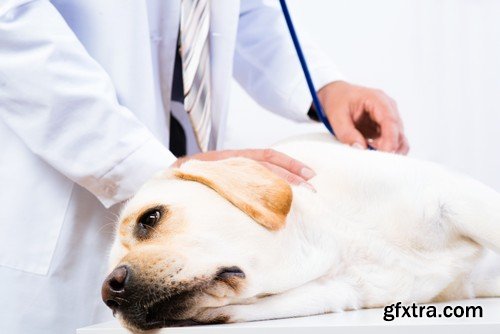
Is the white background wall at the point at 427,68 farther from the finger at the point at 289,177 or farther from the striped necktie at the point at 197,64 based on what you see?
the finger at the point at 289,177

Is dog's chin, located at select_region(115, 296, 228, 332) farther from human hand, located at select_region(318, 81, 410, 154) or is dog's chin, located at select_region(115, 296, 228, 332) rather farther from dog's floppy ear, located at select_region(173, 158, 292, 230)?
human hand, located at select_region(318, 81, 410, 154)

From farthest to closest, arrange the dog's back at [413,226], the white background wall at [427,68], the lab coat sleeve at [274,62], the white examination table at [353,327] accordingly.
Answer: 1. the white background wall at [427,68]
2. the lab coat sleeve at [274,62]
3. the dog's back at [413,226]
4. the white examination table at [353,327]

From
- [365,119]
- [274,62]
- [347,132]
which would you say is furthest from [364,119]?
[274,62]

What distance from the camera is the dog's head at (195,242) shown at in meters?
0.71

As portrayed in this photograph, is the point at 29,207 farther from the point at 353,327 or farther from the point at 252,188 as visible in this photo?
the point at 353,327

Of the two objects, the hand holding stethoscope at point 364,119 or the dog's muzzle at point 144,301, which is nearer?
the dog's muzzle at point 144,301

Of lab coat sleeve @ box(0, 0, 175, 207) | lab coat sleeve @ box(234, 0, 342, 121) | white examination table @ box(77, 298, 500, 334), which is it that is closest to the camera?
white examination table @ box(77, 298, 500, 334)

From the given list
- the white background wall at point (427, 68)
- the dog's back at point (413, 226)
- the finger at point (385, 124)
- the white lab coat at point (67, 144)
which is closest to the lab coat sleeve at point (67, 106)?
the white lab coat at point (67, 144)

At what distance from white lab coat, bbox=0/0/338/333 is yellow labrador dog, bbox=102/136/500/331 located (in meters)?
0.18

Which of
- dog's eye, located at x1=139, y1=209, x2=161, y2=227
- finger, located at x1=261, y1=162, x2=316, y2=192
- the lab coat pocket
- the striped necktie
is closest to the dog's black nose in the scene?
dog's eye, located at x1=139, y1=209, x2=161, y2=227

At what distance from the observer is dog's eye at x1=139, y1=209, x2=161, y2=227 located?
2.69 feet

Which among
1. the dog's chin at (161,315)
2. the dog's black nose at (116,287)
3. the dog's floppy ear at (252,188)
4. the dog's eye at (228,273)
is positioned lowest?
the dog's chin at (161,315)

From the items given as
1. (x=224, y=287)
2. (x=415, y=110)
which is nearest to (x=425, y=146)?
(x=415, y=110)

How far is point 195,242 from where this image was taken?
76 centimetres
